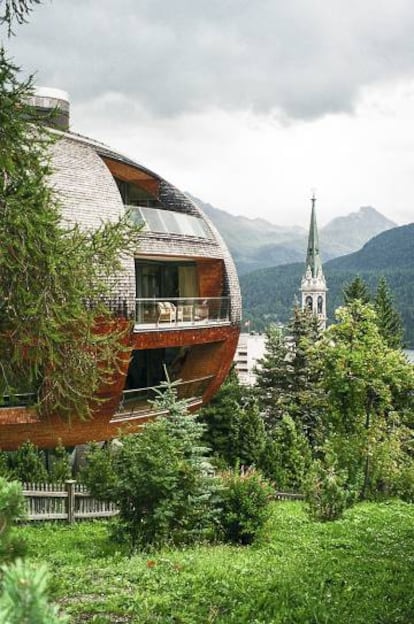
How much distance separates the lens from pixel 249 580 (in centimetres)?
862

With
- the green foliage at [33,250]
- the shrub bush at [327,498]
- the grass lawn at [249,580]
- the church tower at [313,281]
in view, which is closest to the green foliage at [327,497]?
the shrub bush at [327,498]

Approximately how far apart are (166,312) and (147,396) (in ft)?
11.0

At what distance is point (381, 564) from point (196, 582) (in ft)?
10.1

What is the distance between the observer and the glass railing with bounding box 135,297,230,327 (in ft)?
64.0

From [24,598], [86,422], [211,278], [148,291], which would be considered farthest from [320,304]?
[24,598]

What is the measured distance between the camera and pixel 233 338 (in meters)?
24.5

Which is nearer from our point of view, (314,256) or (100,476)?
(100,476)

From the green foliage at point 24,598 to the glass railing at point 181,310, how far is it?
17.4 metres

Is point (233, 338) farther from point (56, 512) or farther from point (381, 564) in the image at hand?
point (381, 564)

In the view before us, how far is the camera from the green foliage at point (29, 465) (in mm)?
18109

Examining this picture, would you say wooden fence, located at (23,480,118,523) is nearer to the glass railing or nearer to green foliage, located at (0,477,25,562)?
the glass railing

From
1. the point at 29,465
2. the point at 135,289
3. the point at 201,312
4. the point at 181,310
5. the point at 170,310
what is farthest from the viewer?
the point at 201,312

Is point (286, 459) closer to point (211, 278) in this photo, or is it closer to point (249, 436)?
point (249, 436)

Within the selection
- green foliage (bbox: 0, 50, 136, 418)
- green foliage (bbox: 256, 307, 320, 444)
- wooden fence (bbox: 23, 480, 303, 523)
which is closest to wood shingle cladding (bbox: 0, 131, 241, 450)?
wooden fence (bbox: 23, 480, 303, 523)
